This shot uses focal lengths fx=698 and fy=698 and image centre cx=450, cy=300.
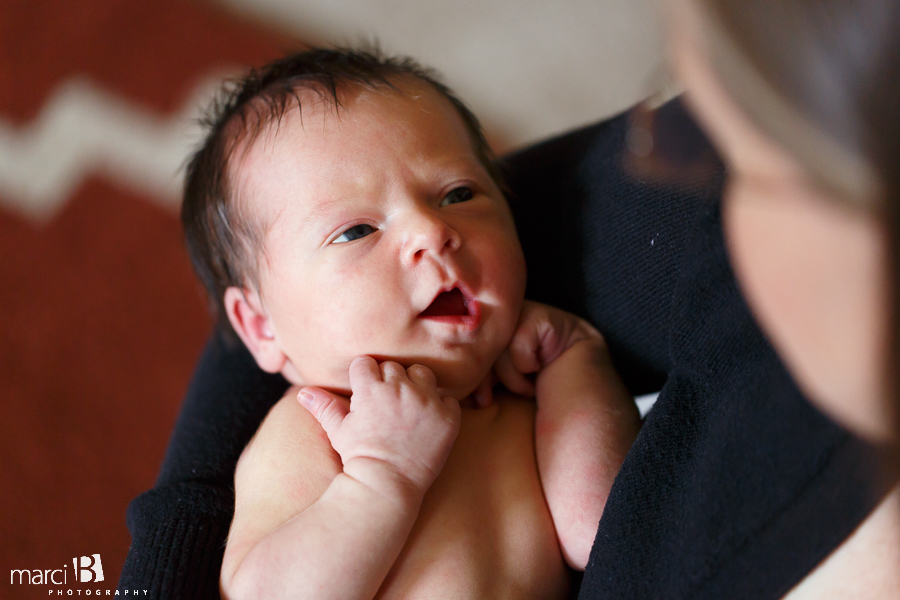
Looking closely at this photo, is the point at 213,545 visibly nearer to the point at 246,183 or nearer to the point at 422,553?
the point at 422,553

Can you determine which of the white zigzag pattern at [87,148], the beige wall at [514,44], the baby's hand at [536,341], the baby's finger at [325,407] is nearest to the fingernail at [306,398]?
the baby's finger at [325,407]

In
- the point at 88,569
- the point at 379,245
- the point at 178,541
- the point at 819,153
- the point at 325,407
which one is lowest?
the point at 88,569

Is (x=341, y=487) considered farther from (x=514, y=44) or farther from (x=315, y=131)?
(x=514, y=44)

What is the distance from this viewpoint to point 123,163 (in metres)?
1.58

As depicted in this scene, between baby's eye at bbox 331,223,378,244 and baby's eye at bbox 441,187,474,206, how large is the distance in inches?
3.7

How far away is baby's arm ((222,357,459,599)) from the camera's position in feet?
1.90

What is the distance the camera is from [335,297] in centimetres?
68

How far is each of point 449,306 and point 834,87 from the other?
0.46 metres

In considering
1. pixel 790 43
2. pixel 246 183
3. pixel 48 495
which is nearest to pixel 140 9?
pixel 48 495

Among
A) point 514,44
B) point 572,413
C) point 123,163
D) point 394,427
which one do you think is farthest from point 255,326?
point 514,44

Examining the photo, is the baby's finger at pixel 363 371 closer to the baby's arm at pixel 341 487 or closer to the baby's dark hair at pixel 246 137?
the baby's arm at pixel 341 487

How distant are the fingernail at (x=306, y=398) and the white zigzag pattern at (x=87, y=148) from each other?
1.02 meters

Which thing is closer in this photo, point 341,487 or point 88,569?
point 341,487

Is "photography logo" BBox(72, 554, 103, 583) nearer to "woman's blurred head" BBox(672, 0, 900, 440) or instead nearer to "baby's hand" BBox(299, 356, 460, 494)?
"baby's hand" BBox(299, 356, 460, 494)
